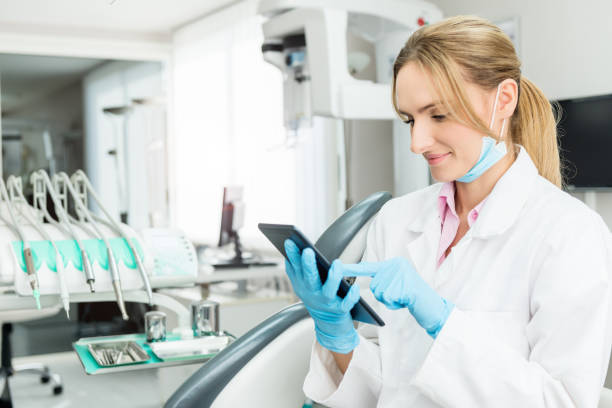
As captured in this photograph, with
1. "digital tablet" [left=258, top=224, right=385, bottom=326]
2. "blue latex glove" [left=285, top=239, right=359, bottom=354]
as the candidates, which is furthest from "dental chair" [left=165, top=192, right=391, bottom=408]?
"digital tablet" [left=258, top=224, right=385, bottom=326]

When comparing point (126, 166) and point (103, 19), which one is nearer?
point (103, 19)

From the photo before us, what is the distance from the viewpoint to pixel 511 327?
0.87 m

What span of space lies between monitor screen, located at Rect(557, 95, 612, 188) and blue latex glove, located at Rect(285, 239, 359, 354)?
159cm

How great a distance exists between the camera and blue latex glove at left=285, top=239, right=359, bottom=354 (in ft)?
2.72

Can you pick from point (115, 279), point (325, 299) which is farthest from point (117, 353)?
point (325, 299)

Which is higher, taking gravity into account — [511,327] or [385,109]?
[385,109]

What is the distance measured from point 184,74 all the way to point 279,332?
4271mm

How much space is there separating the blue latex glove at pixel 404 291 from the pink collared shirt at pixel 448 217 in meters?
0.17

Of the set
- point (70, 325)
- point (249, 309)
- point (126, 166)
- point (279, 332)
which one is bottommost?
point (70, 325)

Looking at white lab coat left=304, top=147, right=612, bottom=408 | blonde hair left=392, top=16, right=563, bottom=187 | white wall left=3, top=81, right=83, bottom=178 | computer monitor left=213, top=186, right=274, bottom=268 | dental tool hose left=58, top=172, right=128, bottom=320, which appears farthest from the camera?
white wall left=3, top=81, right=83, bottom=178

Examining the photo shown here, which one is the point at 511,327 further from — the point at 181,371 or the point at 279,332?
the point at 181,371

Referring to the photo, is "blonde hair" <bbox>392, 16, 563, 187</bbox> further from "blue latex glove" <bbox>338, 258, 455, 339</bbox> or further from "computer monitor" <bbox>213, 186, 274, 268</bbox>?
"computer monitor" <bbox>213, 186, 274, 268</bbox>

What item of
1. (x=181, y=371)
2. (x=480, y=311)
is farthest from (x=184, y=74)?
(x=480, y=311)

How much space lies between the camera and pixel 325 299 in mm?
869
